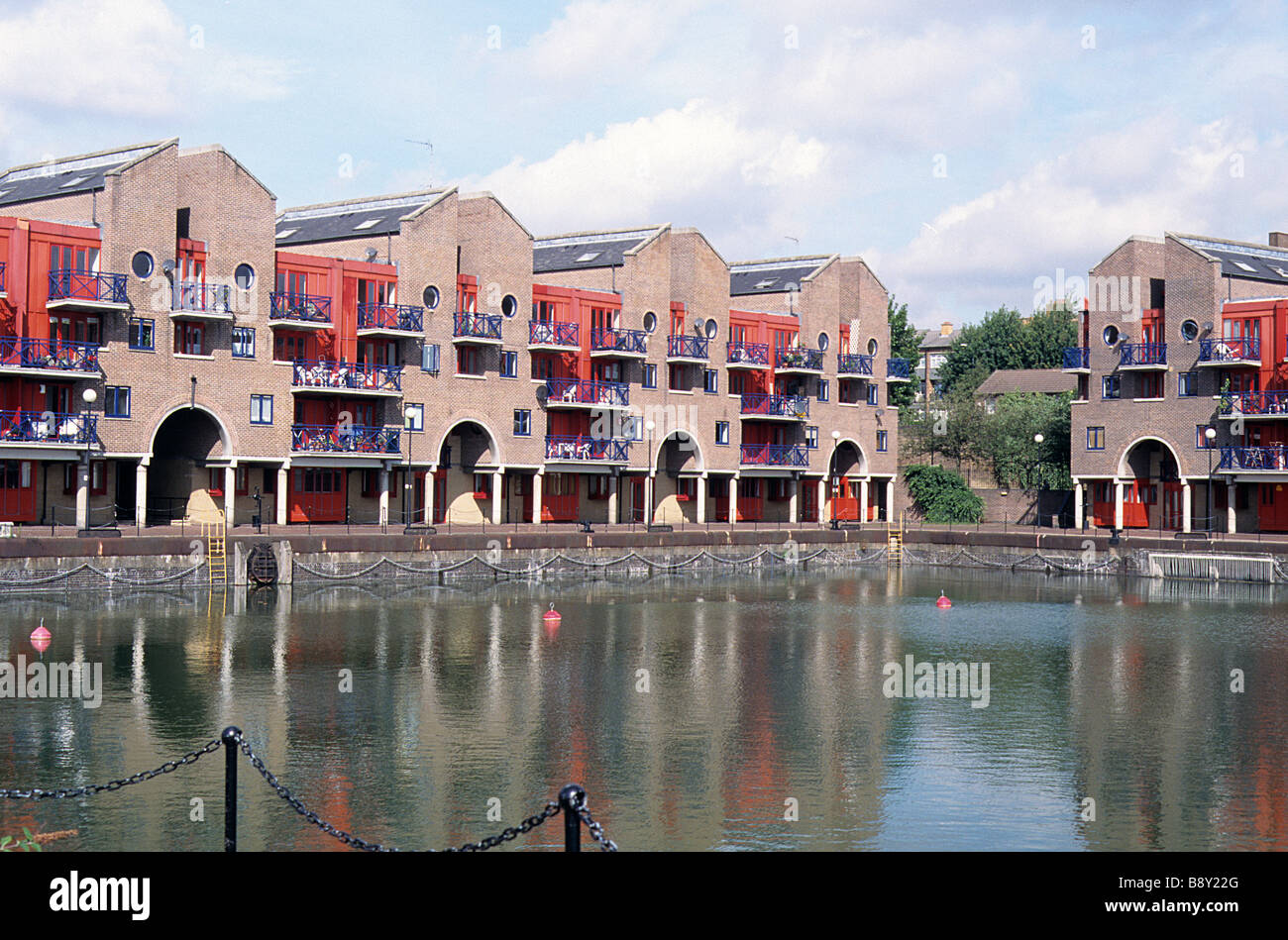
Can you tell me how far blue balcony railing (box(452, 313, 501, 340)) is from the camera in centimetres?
6206

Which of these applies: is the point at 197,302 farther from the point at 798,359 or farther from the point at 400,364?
the point at 798,359

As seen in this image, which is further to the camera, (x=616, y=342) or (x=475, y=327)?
(x=616, y=342)

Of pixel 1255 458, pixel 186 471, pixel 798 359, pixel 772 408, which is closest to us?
pixel 186 471

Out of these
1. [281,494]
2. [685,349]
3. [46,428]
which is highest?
[685,349]

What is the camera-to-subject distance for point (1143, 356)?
6900 cm

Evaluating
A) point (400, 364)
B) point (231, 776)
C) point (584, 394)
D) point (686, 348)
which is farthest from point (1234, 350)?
point (231, 776)

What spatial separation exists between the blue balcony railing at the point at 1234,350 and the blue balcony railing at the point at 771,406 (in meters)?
20.8

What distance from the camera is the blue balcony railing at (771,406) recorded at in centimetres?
7425

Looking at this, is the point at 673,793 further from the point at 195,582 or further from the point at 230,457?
the point at 230,457

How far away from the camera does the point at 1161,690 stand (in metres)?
31.9

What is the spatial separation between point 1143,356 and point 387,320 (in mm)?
36747
